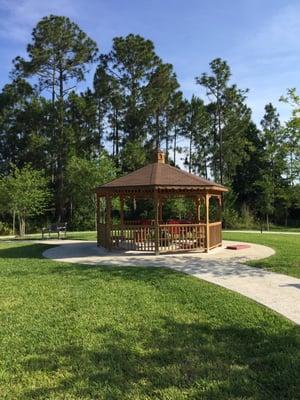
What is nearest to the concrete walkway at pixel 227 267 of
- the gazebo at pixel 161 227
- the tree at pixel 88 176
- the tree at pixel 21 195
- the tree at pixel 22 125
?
the gazebo at pixel 161 227

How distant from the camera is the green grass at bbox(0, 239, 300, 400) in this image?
165 inches

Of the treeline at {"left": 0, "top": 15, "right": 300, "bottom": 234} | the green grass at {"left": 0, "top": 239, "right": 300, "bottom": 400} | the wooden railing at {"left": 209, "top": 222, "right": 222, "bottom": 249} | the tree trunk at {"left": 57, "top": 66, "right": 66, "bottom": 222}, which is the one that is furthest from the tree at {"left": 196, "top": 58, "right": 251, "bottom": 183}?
the green grass at {"left": 0, "top": 239, "right": 300, "bottom": 400}

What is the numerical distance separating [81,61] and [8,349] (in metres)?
34.8

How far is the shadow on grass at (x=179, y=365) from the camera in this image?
409 centimetres

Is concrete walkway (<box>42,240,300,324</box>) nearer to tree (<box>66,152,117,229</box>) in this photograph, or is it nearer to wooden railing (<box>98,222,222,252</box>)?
wooden railing (<box>98,222,222,252</box>)

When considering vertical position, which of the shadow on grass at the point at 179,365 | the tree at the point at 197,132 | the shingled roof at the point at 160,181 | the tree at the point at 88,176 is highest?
the tree at the point at 197,132

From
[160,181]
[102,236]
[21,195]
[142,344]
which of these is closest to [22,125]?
[21,195]

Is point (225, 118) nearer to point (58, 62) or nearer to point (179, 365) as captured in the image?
point (58, 62)

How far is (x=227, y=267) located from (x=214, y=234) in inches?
178

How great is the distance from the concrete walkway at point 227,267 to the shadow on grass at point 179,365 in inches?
52.7

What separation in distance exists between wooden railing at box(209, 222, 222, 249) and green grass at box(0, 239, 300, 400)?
255 inches

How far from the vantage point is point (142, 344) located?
17.6 ft

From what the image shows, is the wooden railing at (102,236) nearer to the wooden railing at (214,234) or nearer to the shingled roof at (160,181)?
the shingled roof at (160,181)

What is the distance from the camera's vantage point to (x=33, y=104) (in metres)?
36.8
